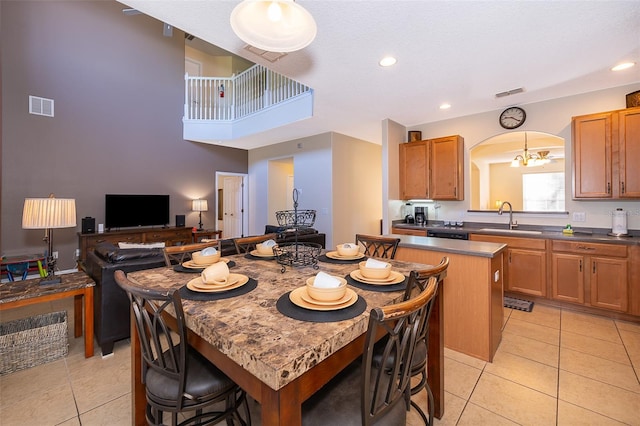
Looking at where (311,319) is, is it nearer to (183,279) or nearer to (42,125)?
(183,279)

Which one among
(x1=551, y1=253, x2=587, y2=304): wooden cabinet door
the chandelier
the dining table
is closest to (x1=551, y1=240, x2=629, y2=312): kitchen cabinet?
(x1=551, y1=253, x2=587, y2=304): wooden cabinet door

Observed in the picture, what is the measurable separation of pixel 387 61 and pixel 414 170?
221 cm

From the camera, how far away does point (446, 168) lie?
13.5 ft

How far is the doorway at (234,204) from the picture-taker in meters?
7.05

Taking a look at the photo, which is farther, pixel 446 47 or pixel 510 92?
pixel 510 92

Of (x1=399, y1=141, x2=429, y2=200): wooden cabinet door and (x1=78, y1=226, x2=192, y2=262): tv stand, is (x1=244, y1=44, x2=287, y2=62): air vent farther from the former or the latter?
(x1=78, y1=226, x2=192, y2=262): tv stand

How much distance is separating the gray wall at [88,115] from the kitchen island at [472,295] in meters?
5.73

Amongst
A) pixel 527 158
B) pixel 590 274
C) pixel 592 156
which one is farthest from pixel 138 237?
pixel 527 158

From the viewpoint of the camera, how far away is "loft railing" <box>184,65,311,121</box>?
490 cm

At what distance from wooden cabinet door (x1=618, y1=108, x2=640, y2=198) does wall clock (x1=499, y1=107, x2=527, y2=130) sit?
955mm

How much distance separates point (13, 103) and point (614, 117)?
329 inches

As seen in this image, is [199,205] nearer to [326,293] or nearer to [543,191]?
[326,293]

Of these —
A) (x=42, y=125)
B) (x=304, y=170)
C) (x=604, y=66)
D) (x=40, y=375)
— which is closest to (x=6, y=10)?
(x=42, y=125)

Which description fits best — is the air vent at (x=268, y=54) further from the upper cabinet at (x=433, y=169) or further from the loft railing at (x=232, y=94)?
the upper cabinet at (x=433, y=169)
